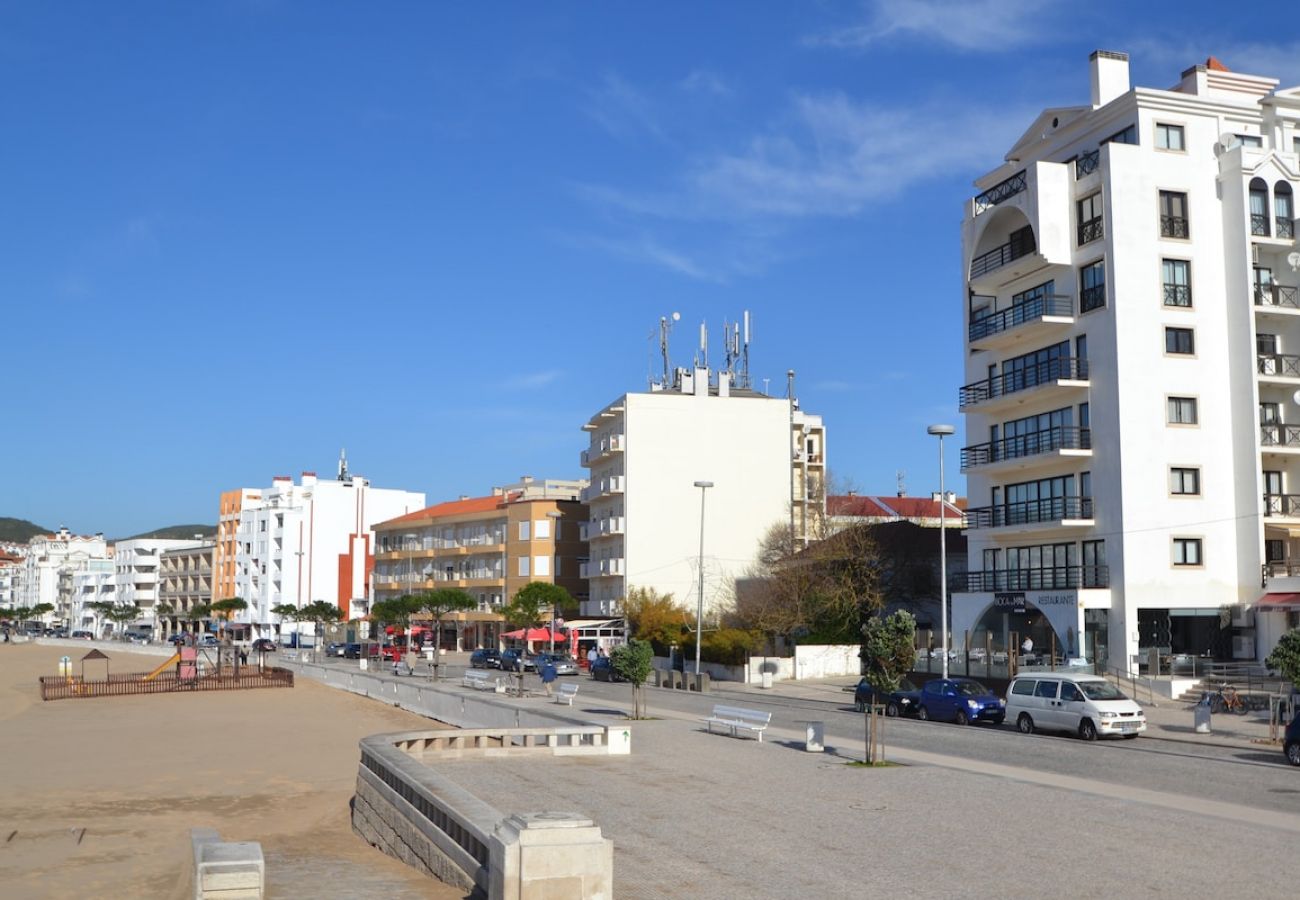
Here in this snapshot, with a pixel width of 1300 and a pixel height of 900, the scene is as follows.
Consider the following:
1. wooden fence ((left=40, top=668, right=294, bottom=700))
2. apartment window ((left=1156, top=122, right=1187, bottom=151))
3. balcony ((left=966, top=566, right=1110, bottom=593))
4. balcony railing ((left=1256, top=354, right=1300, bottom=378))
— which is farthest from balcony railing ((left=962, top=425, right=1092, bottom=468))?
wooden fence ((left=40, top=668, right=294, bottom=700))

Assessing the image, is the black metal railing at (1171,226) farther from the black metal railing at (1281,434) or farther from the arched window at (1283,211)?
the black metal railing at (1281,434)

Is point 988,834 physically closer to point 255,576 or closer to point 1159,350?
point 1159,350

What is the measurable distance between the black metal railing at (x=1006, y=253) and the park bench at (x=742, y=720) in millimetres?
26621

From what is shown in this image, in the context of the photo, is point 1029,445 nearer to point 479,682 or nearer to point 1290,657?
point 1290,657

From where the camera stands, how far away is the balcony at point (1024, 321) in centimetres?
4778

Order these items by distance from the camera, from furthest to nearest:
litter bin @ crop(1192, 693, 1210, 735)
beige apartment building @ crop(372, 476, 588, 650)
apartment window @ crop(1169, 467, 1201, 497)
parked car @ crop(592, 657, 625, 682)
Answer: beige apartment building @ crop(372, 476, 588, 650), parked car @ crop(592, 657, 625, 682), apartment window @ crop(1169, 467, 1201, 497), litter bin @ crop(1192, 693, 1210, 735)

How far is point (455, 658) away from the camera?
298ft

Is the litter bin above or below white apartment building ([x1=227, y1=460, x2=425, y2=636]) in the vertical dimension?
below

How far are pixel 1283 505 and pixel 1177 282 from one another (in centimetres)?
873

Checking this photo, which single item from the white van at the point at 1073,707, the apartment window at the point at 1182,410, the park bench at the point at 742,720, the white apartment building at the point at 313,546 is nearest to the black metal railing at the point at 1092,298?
the apartment window at the point at 1182,410

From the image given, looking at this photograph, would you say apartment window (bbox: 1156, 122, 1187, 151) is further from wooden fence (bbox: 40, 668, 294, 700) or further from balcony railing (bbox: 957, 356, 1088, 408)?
wooden fence (bbox: 40, 668, 294, 700)

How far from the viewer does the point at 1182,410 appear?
4588 centimetres

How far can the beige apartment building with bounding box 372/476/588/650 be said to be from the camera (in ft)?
313

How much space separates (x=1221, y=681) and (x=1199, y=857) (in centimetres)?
2969
